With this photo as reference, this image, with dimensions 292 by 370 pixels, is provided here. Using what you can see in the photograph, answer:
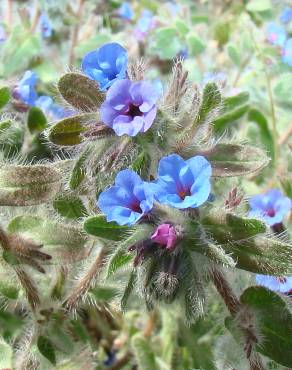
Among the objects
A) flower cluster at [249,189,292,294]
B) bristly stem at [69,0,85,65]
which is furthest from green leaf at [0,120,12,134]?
bristly stem at [69,0,85,65]

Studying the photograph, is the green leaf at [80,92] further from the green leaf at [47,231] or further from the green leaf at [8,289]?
the green leaf at [8,289]

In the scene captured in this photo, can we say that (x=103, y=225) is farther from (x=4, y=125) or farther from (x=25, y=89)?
(x=25, y=89)

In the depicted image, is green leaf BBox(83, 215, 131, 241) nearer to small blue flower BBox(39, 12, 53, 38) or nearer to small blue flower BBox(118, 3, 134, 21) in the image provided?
small blue flower BBox(39, 12, 53, 38)

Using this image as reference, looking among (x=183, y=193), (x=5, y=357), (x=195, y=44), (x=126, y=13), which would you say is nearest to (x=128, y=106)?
(x=183, y=193)

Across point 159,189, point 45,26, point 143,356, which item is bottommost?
point 143,356

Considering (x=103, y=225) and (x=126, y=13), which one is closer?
(x=103, y=225)

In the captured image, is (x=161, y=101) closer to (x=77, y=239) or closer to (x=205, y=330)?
(x=77, y=239)
